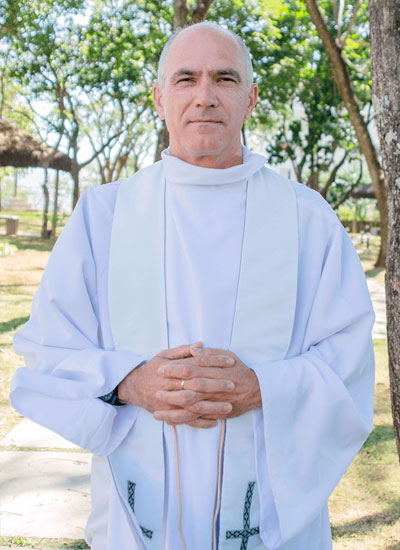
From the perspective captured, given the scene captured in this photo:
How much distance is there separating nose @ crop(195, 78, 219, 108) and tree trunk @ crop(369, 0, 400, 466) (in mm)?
923

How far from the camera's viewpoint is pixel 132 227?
6.57ft

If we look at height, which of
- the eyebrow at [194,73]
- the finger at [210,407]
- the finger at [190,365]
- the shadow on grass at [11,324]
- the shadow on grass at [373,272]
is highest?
the eyebrow at [194,73]

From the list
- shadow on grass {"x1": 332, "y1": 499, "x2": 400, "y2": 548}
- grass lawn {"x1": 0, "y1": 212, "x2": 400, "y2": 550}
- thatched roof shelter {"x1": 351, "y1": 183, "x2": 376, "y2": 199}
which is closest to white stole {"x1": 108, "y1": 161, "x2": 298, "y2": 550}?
grass lawn {"x1": 0, "y1": 212, "x2": 400, "y2": 550}

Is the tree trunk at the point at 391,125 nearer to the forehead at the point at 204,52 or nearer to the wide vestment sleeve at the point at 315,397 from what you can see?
the wide vestment sleeve at the point at 315,397

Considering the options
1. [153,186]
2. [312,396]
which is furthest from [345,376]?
[153,186]

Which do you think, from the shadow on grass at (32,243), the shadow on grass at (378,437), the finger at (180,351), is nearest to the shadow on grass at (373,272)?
the shadow on grass at (32,243)

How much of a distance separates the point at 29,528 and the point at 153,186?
178 centimetres

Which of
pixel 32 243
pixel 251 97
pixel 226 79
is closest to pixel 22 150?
pixel 32 243

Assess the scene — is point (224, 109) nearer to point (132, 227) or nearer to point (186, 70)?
point (186, 70)

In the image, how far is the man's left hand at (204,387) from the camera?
68.0 inches

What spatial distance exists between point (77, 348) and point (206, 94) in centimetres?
84

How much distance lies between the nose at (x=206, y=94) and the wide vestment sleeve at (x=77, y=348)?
1.42 ft

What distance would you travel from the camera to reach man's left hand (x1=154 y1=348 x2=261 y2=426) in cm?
173

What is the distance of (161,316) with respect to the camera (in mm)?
1894
